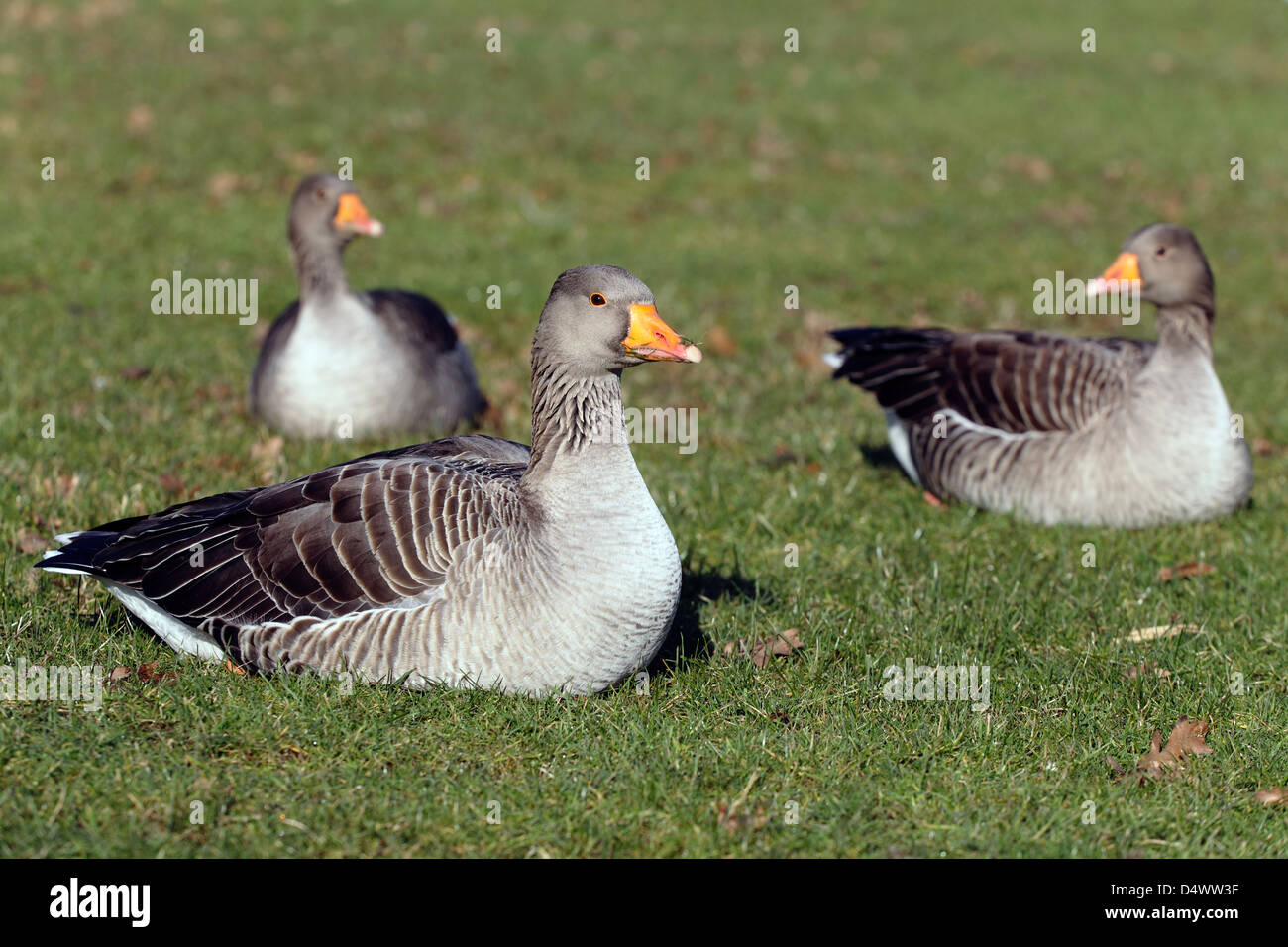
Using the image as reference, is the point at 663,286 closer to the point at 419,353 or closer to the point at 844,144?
the point at 419,353

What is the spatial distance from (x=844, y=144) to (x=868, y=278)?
5.56 m

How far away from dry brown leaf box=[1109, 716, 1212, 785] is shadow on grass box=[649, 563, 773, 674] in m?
1.86

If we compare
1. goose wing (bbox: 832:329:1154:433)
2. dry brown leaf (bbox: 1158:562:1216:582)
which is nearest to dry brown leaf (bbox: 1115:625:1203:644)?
dry brown leaf (bbox: 1158:562:1216:582)

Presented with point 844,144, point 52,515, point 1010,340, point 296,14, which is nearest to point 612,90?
point 844,144

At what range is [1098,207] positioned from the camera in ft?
58.3

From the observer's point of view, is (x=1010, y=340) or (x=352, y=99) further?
(x=352, y=99)

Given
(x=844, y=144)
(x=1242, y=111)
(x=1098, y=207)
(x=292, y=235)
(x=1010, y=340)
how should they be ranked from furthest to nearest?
(x=1242, y=111), (x=844, y=144), (x=1098, y=207), (x=292, y=235), (x=1010, y=340)

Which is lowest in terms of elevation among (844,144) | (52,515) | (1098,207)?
(52,515)

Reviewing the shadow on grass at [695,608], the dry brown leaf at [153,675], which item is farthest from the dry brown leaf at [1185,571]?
the dry brown leaf at [153,675]

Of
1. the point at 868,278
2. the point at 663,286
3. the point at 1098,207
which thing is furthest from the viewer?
the point at 1098,207

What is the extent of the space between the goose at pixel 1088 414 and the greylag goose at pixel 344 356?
3123mm

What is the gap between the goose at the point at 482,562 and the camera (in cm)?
509

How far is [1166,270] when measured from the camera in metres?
8.46

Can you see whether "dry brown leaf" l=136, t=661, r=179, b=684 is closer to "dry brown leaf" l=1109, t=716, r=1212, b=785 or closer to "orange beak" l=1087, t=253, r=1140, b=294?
"dry brown leaf" l=1109, t=716, r=1212, b=785
